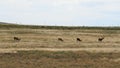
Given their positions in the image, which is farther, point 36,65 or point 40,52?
point 40,52

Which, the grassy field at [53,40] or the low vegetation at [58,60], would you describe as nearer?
the low vegetation at [58,60]

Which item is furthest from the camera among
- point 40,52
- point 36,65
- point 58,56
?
point 40,52

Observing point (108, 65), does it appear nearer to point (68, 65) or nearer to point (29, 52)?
point (68, 65)

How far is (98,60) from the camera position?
92.0 feet

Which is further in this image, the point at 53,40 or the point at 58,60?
the point at 53,40

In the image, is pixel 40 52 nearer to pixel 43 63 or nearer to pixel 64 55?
pixel 64 55

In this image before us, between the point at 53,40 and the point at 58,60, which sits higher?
the point at 58,60

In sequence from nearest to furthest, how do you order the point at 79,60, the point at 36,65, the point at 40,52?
the point at 36,65 < the point at 79,60 < the point at 40,52

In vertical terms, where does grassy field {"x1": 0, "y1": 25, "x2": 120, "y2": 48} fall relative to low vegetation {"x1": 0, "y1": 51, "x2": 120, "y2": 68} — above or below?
below

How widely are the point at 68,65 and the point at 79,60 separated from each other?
2695mm

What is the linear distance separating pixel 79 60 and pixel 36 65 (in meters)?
4.05

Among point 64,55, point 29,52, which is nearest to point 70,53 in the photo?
point 64,55

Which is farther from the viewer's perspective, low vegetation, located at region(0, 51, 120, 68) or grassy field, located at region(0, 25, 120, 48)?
grassy field, located at region(0, 25, 120, 48)

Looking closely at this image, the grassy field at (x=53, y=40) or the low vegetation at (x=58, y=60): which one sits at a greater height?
the low vegetation at (x=58, y=60)
